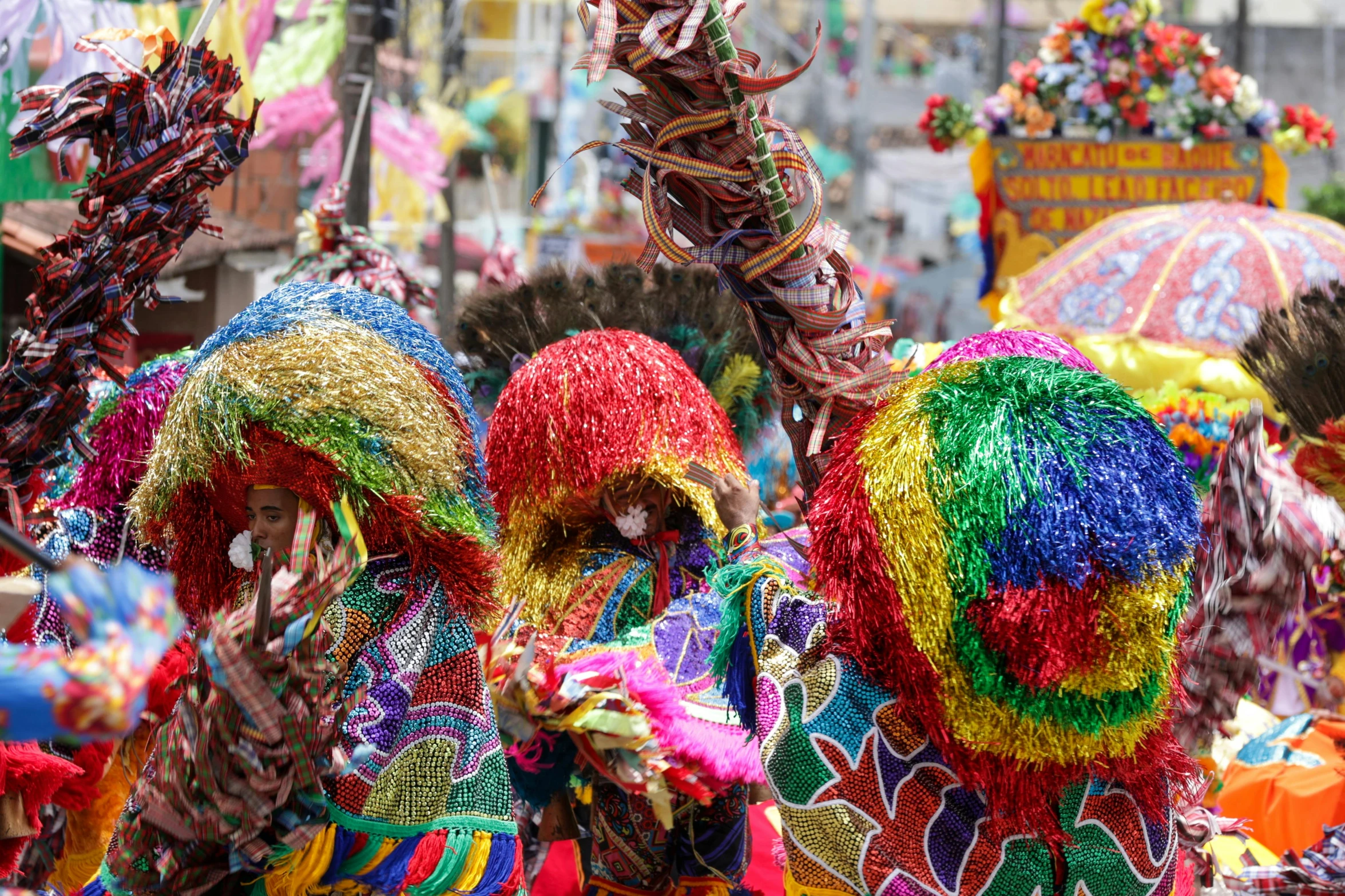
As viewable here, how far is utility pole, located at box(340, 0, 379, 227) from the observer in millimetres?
7410

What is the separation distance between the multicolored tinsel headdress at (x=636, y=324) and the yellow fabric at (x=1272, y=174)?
178 inches

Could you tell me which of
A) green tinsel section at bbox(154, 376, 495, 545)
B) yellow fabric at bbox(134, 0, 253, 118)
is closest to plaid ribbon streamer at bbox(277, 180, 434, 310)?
yellow fabric at bbox(134, 0, 253, 118)

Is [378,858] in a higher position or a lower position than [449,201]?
lower

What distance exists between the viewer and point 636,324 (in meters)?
4.46

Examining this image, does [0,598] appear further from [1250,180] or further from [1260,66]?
[1260,66]

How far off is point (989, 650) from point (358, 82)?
610cm

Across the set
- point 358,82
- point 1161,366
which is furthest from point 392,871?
point 358,82

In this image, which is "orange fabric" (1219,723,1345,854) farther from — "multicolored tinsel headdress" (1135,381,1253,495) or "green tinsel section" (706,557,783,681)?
"green tinsel section" (706,557,783,681)

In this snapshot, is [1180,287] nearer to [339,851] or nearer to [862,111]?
[339,851]

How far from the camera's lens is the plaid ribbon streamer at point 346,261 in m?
5.52

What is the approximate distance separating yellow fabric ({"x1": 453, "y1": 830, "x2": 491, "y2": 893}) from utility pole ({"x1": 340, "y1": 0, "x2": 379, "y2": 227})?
5.21m

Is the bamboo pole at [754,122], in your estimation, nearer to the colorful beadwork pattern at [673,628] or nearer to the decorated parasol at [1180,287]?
the colorful beadwork pattern at [673,628]

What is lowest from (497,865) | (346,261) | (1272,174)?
(497,865)

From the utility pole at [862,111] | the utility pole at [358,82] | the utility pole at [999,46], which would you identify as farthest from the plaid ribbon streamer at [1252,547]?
the utility pole at [862,111]
